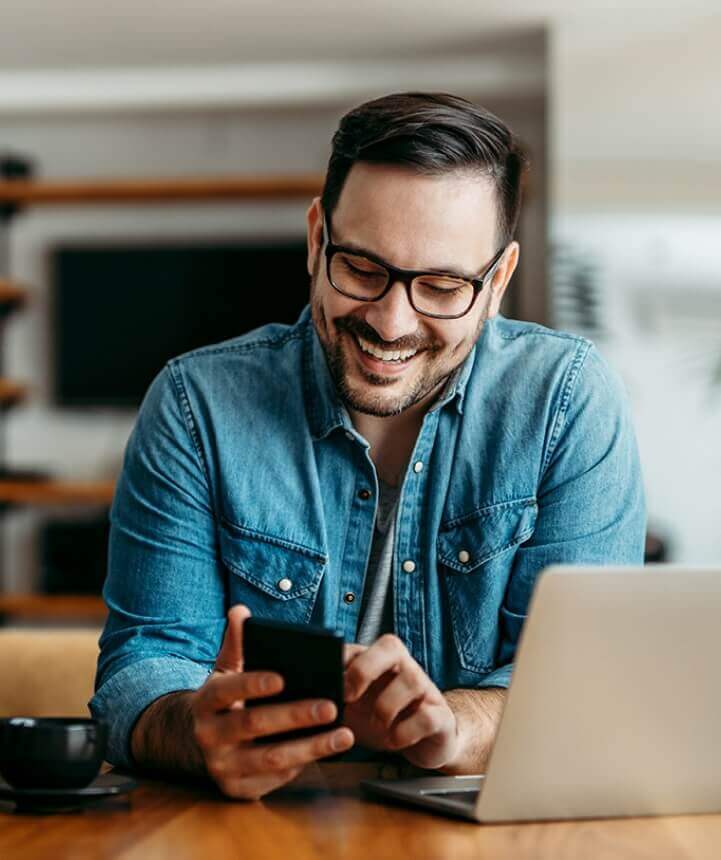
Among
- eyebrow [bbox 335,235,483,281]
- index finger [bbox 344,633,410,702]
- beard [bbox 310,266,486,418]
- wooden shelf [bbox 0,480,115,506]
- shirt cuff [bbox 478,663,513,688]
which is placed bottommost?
wooden shelf [bbox 0,480,115,506]

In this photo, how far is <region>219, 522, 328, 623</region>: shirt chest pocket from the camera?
145 cm

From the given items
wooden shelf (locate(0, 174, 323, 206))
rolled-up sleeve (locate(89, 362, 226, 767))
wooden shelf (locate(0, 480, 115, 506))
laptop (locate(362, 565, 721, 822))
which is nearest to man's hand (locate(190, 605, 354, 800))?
laptop (locate(362, 565, 721, 822))

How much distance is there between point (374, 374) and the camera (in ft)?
4.74

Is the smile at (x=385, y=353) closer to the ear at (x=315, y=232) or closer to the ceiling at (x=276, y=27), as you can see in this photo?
the ear at (x=315, y=232)

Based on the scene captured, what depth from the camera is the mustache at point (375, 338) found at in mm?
1418

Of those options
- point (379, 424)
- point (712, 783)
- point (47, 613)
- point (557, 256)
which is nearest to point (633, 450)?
point (379, 424)

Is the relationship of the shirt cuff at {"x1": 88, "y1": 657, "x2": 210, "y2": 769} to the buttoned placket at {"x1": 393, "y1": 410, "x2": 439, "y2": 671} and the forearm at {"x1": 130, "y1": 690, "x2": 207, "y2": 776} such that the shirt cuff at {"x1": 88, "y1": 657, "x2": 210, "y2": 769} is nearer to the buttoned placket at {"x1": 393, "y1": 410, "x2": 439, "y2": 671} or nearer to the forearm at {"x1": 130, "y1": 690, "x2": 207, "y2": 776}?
the forearm at {"x1": 130, "y1": 690, "x2": 207, "y2": 776}

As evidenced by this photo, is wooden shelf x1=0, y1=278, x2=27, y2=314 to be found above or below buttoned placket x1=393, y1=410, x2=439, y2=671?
below

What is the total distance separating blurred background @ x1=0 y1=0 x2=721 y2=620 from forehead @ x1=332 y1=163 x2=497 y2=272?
10.2ft

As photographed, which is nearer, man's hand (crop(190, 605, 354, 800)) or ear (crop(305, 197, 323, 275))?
man's hand (crop(190, 605, 354, 800))

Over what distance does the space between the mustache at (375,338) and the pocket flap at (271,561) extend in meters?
0.24

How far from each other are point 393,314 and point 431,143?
19cm

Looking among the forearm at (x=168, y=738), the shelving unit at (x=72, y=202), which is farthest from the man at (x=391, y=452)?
the shelving unit at (x=72, y=202)

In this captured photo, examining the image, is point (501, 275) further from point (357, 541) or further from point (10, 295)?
point (10, 295)
